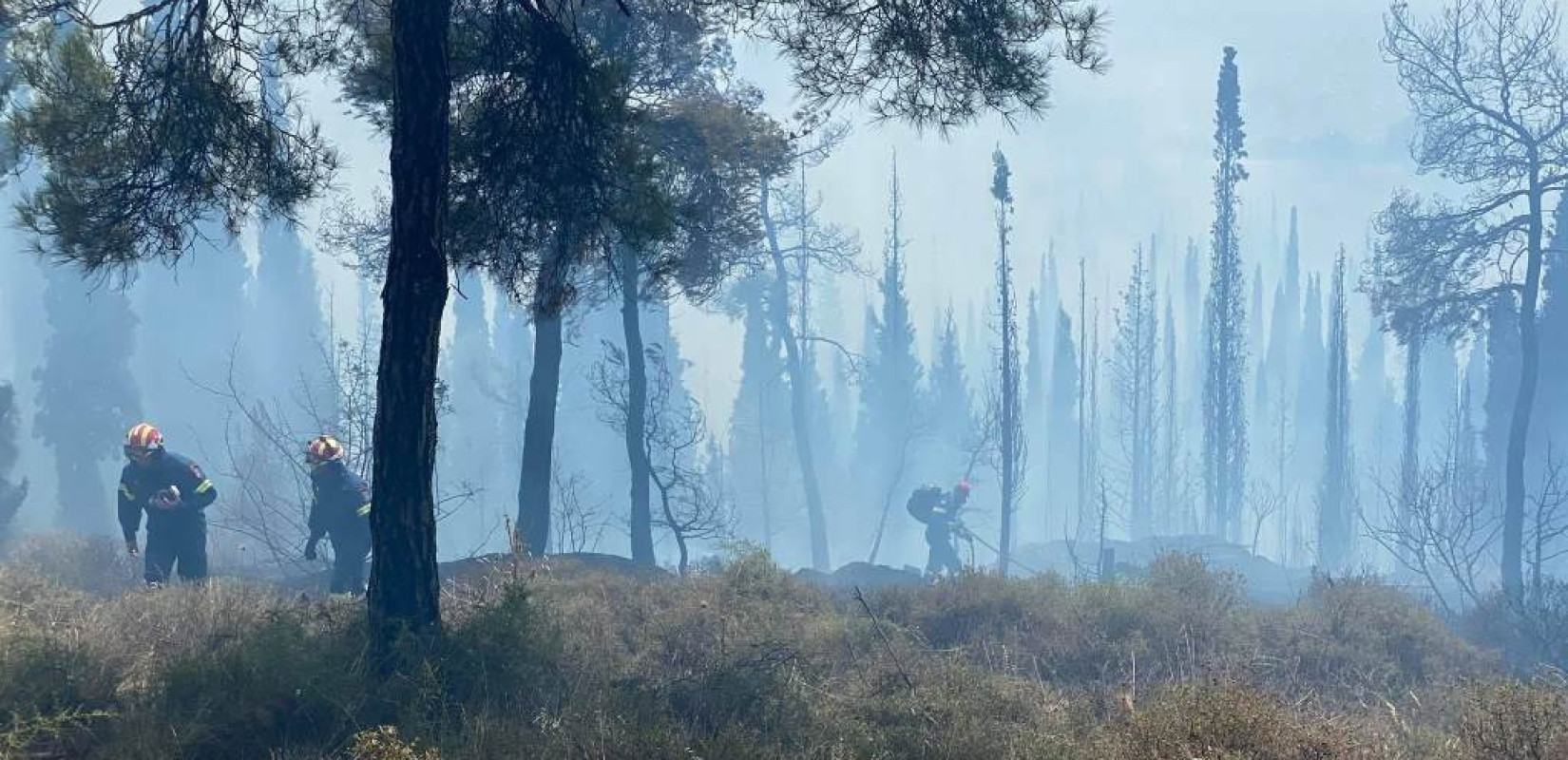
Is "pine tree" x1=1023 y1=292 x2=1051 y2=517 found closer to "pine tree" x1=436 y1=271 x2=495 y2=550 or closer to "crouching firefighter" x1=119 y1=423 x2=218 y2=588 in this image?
"pine tree" x1=436 y1=271 x2=495 y2=550

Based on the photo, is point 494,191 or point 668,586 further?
point 668,586

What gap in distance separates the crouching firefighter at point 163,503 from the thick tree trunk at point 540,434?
479 centimetres

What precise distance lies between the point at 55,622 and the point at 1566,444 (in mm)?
48731

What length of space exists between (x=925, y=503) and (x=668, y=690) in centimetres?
1691

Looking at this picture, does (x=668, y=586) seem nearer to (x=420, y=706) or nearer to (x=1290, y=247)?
(x=420, y=706)

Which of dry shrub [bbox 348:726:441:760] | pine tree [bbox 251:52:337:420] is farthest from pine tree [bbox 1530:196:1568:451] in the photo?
pine tree [bbox 251:52:337:420]

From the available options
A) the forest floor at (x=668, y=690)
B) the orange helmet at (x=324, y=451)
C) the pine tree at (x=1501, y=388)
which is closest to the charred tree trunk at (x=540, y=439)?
the orange helmet at (x=324, y=451)

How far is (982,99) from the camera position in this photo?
859 cm

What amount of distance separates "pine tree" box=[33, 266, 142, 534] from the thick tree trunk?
39033 mm

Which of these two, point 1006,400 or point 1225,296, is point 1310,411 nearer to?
point 1225,296

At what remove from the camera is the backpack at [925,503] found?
23.4 metres

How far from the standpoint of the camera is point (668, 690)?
23.5 feet

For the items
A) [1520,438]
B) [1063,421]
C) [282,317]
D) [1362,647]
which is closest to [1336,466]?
[1520,438]

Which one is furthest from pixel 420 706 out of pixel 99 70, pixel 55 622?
pixel 99 70
